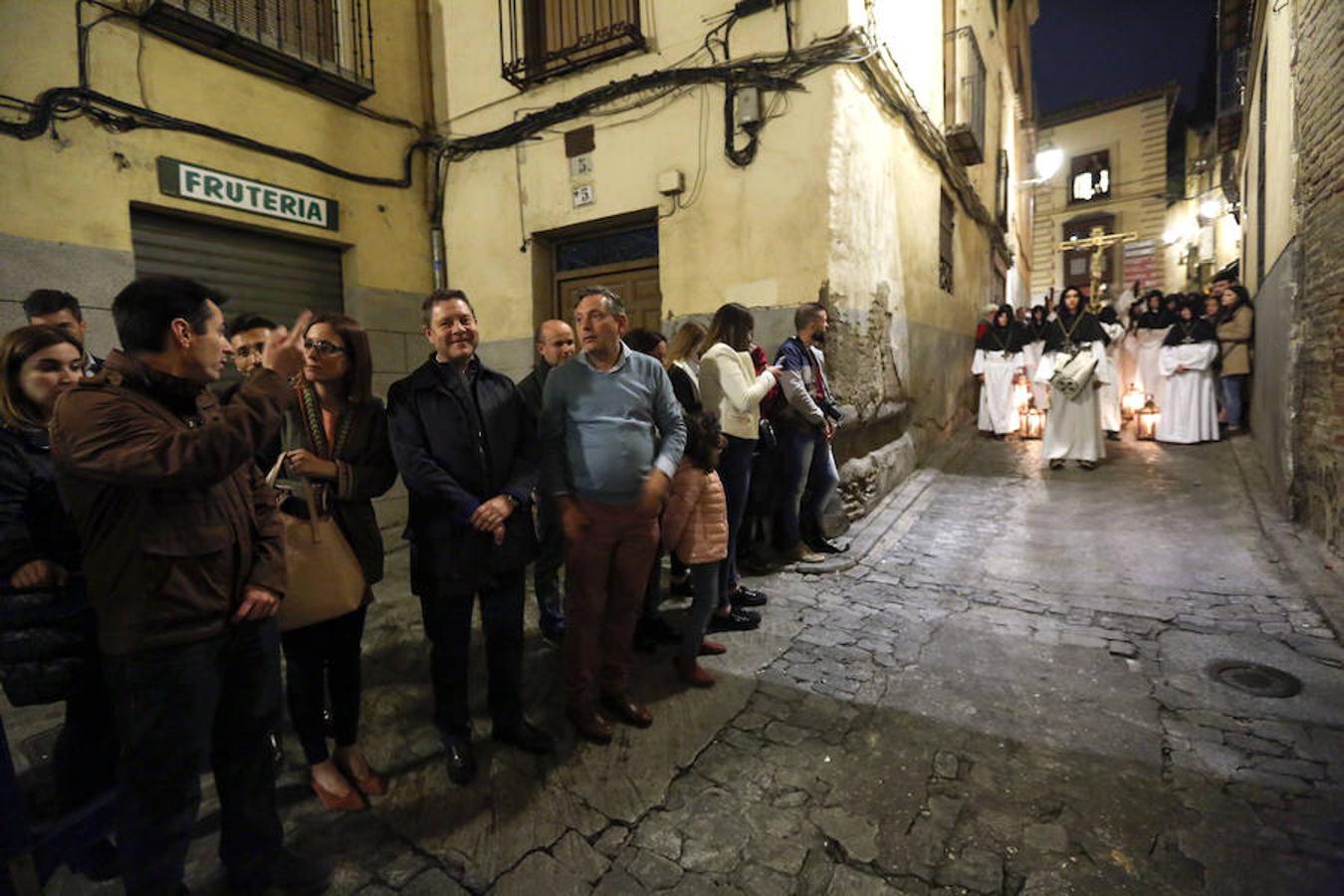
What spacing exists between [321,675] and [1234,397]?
34.8ft

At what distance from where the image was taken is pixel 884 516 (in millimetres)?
6312

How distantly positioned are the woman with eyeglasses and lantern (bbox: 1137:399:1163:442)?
998cm

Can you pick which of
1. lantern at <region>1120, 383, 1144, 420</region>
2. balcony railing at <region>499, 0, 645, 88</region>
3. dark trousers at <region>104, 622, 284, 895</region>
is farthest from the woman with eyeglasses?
lantern at <region>1120, 383, 1144, 420</region>

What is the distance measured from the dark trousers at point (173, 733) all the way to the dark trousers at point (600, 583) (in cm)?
126

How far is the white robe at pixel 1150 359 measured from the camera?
8.95 m

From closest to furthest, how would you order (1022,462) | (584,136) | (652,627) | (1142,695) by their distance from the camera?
(1142,695)
(652,627)
(584,136)
(1022,462)

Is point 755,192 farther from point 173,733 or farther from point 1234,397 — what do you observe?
point 1234,397

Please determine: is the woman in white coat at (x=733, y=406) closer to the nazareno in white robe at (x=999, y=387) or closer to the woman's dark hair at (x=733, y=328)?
the woman's dark hair at (x=733, y=328)

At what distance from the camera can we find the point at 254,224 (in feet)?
21.0

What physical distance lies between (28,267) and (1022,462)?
409 inches

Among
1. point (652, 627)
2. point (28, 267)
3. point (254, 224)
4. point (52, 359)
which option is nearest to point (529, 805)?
point (652, 627)

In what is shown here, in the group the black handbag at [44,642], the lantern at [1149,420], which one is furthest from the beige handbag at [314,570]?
the lantern at [1149,420]

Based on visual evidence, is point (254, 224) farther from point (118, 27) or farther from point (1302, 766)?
point (1302, 766)

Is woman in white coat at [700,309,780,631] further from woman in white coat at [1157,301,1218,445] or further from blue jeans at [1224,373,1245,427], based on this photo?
blue jeans at [1224,373,1245,427]
